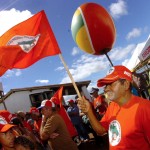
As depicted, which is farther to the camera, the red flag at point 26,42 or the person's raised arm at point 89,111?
the red flag at point 26,42

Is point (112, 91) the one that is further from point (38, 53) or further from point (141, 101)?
point (38, 53)

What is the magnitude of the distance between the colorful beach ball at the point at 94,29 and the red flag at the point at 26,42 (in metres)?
0.72

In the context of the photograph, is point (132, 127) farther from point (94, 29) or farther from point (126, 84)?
point (94, 29)

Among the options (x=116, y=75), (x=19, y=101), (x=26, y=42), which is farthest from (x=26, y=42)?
(x=19, y=101)

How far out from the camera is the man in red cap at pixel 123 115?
2793 millimetres

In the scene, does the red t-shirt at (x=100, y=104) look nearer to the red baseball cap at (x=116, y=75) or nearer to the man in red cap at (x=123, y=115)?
the man in red cap at (x=123, y=115)

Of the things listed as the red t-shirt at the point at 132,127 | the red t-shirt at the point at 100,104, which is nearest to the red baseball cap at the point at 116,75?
the red t-shirt at the point at 132,127

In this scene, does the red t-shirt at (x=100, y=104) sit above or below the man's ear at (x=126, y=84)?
above

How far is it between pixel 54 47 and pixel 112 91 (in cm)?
186

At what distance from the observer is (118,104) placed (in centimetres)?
316

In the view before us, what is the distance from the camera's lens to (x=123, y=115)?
9.72 feet

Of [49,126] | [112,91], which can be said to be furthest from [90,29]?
[112,91]

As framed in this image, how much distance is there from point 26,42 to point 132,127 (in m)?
2.72

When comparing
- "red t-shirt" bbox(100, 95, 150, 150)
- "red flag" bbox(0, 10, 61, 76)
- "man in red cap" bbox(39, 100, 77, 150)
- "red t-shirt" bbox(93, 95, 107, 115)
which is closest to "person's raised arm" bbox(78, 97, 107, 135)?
"red t-shirt" bbox(100, 95, 150, 150)
